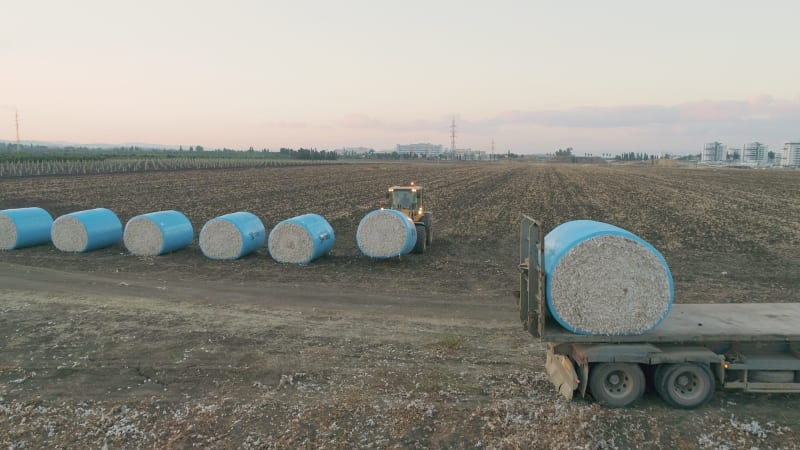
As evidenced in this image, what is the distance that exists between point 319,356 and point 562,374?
379 cm

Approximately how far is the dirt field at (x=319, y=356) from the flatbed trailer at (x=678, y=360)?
0.26m

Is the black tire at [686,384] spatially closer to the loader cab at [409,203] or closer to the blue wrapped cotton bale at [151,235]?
the loader cab at [409,203]

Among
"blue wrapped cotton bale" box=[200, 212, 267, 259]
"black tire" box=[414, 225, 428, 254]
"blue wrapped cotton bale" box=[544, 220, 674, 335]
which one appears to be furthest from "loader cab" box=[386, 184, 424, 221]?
"blue wrapped cotton bale" box=[544, 220, 674, 335]

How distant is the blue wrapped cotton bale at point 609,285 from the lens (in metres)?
7.11

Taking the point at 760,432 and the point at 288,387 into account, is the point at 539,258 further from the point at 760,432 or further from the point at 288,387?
the point at 288,387

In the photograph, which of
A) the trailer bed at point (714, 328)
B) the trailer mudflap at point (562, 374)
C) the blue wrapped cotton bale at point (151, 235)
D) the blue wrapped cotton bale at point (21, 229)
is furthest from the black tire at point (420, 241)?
the blue wrapped cotton bale at point (21, 229)

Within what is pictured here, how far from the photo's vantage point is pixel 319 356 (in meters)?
9.06

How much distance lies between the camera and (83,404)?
24.2 ft

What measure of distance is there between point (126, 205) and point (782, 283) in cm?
3015

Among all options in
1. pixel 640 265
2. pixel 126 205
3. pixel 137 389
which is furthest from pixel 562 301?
pixel 126 205

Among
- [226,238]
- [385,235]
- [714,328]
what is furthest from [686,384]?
[226,238]

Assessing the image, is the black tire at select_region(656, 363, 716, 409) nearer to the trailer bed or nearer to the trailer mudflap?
the trailer bed

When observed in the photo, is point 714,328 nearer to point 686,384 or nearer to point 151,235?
point 686,384

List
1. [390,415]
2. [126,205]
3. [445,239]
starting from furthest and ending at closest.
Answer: [126,205]
[445,239]
[390,415]
